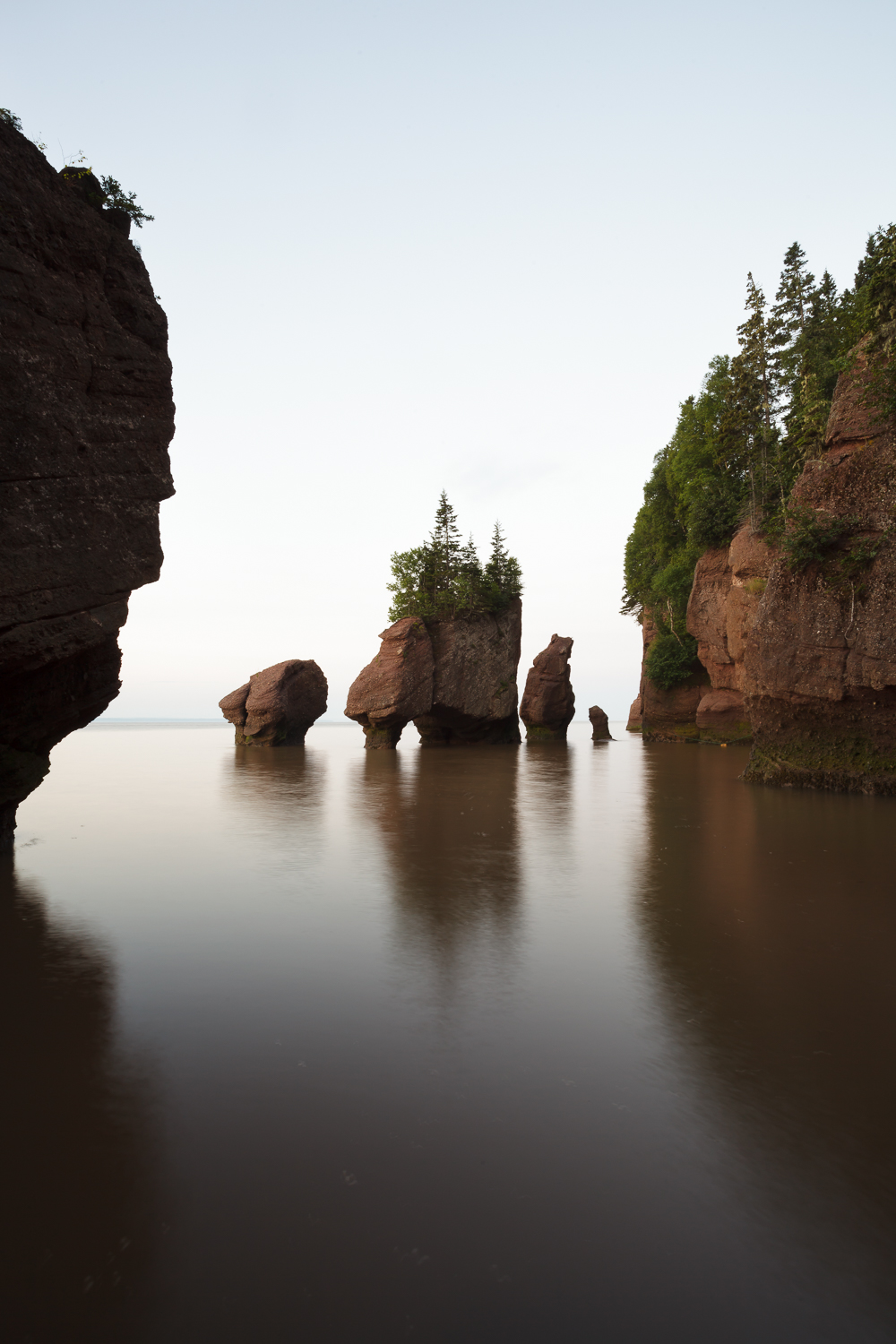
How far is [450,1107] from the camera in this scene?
3.26 metres

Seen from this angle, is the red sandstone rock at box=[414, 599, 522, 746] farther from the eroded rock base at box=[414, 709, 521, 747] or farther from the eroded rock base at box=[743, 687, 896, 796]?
the eroded rock base at box=[743, 687, 896, 796]

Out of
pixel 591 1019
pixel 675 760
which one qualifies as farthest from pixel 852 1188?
pixel 675 760

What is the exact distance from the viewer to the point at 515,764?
24.1 metres

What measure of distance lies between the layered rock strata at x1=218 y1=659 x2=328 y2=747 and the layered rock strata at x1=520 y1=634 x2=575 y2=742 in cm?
1205

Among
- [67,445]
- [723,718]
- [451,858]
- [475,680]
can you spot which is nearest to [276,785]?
Result: [451,858]

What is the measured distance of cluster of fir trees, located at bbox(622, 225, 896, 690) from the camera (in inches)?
1042

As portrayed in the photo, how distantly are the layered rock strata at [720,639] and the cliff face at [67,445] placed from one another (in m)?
25.3

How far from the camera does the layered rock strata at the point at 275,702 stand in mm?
32594

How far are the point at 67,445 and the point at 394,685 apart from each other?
75.7 ft

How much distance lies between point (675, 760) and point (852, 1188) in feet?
78.6

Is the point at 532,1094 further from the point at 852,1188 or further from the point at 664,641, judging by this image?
the point at 664,641

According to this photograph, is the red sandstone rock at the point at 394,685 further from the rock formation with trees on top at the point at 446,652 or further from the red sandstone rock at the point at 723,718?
the red sandstone rock at the point at 723,718

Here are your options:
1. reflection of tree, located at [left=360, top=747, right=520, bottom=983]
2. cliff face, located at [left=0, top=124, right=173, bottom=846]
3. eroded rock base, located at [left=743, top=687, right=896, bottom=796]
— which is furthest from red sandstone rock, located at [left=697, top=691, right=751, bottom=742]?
cliff face, located at [left=0, top=124, right=173, bottom=846]

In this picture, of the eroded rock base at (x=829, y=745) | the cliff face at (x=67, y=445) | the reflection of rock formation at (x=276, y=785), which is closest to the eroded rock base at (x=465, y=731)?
the reflection of rock formation at (x=276, y=785)
